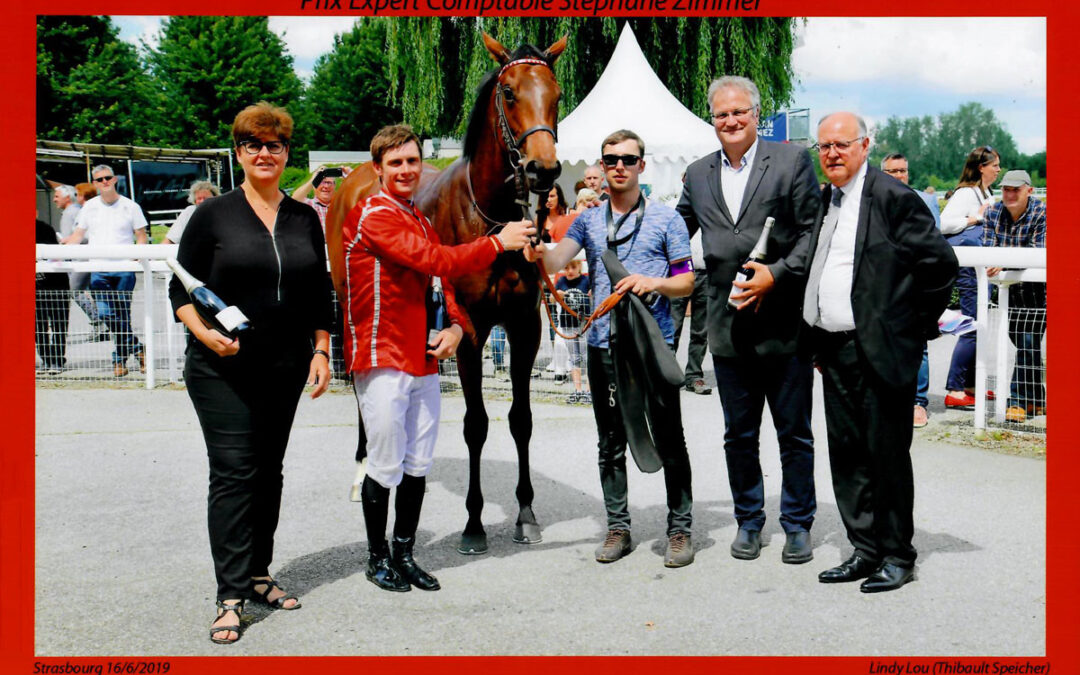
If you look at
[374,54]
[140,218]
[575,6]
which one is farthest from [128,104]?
[575,6]

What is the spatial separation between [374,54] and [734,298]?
4940cm

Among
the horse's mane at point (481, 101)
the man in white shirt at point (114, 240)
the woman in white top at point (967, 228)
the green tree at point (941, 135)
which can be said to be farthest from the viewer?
the green tree at point (941, 135)

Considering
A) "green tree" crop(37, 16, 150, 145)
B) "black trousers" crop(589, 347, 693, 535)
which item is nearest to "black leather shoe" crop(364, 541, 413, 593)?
"black trousers" crop(589, 347, 693, 535)

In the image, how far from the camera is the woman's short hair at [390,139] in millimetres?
4012

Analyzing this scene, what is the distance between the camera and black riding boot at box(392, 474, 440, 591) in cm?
425

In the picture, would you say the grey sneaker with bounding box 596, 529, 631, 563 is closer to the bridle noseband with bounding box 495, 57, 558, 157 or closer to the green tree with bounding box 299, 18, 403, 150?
the bridle noseband with bounding box 495, 57, 558, 157

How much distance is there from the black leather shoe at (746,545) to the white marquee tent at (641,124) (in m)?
10.5

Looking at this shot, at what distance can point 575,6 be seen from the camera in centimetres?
468

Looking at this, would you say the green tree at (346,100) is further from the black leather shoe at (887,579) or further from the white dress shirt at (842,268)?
the black leather shoe at (887,579)

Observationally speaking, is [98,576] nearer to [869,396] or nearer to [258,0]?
[258,0]

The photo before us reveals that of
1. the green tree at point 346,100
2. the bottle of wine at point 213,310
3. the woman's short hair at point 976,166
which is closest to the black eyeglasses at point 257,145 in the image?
the bottle of wine at point 213,310
